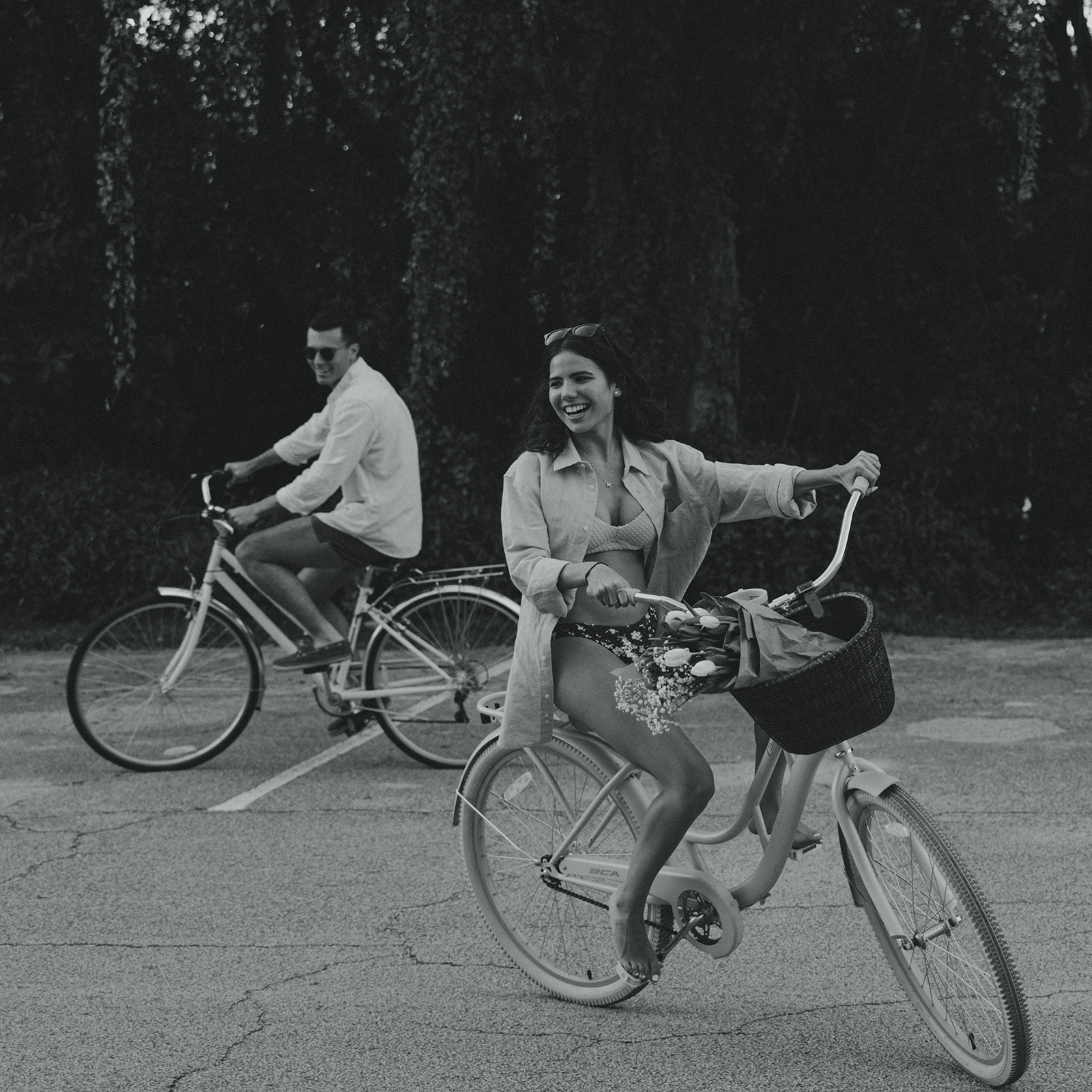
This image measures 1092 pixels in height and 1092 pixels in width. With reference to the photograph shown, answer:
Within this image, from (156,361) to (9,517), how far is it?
5.98 ft

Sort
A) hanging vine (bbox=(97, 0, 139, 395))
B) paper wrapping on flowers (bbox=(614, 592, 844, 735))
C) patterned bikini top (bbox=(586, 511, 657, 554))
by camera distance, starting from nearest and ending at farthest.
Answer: paper wrapping on flowers (bbox=(614, 592, 844, 735)) < patterned bikini top (bbox=(586, 511, 657, 554)) < hanging vine (bbox=(97, 0, 139, 395))

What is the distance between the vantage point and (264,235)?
13602 millimetres

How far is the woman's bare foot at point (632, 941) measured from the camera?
153 inches

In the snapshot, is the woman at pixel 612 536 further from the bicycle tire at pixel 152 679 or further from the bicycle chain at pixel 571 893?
the bicycle tire at pixel 152 679

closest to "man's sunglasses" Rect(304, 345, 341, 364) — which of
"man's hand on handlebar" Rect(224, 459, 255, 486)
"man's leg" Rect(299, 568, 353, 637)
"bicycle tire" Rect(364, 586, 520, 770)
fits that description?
"man's hand on handlebar" Rect(224, 459, 255, 486)

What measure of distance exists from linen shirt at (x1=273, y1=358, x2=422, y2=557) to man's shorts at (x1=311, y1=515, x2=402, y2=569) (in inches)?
1.0

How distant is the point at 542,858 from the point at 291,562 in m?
3.30

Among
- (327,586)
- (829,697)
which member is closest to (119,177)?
(327,586)

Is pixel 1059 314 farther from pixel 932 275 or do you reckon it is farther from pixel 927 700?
pixel 927 700

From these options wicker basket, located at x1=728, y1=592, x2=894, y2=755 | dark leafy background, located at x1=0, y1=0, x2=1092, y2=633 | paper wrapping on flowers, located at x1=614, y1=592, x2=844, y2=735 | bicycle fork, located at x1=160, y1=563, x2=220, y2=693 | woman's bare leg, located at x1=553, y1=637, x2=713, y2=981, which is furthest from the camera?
dark leafy background, located at x1=0, y1=0, x2=1092, y2=633

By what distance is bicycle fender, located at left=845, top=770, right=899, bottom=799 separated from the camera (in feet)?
11.8

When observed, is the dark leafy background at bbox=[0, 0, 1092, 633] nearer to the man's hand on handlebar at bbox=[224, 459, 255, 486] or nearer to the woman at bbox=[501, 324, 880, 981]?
the man's hand on handlebar at bbox=[224, 459, 255, 486]

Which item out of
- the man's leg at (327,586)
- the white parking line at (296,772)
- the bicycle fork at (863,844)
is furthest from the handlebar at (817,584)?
the man's leg at (327,586)

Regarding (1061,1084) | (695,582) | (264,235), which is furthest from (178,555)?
(1061,1084)
